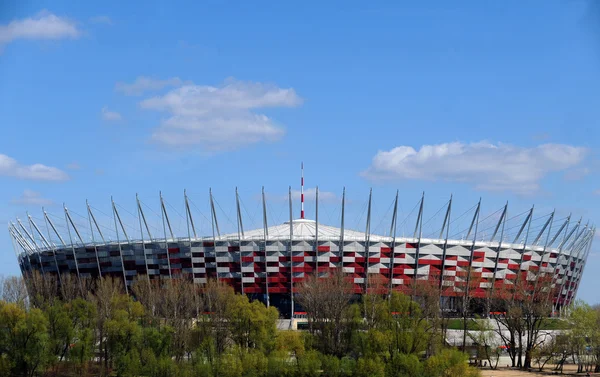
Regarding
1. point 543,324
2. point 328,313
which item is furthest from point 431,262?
point 328,313

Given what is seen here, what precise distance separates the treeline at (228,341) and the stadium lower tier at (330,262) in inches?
963

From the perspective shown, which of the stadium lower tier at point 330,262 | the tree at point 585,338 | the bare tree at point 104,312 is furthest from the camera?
the stadium lower tier at point 330,262

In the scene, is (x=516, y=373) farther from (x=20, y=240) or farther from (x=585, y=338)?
(x=20, y=240)

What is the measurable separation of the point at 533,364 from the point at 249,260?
44.9 metres

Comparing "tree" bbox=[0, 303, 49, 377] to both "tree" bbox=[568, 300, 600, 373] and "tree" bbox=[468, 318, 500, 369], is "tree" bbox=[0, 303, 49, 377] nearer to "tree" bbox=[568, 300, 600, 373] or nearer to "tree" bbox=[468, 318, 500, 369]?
"tree" bbox=[468, 318, 500, 369]

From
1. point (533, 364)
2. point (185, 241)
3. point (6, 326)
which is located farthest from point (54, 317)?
point (533, 364)

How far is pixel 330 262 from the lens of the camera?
11256 centimetres

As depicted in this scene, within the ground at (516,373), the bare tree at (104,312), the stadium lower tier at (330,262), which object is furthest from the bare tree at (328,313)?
the bare tree at (104,312)

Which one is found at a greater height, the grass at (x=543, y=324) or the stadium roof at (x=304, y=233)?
the stadium roof at (x=304, y=233)

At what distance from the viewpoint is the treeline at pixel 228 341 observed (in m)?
66.2

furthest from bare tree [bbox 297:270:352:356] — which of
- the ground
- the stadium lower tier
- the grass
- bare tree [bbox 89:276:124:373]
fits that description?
bare tree [bbox 89:276:124:373]

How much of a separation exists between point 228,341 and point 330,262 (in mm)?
35077

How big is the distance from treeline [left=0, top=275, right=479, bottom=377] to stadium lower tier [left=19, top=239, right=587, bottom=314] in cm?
2447

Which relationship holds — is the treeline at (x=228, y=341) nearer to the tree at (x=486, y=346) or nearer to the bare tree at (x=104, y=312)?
the bare tree at (x=104, y=312)
